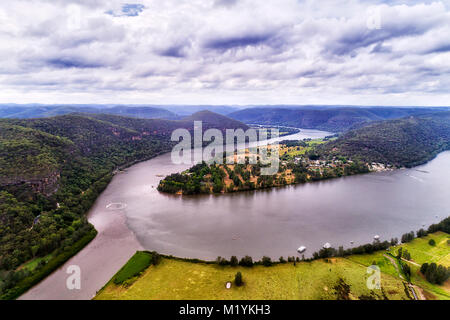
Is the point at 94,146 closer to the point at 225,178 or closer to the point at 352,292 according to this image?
the point at 225,178

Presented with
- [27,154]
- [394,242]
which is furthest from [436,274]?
[27,154]

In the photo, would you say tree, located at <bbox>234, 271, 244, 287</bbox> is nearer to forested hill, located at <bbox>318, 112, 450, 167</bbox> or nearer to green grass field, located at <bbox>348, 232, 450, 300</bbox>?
green grass field, located at <bbox>348, 232, 450, 300</bbox>

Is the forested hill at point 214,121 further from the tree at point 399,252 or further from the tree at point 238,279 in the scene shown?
the tree at point 238,279

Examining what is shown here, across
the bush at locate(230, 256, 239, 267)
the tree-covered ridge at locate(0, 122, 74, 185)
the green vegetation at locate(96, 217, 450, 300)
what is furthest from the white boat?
the tree-covered ridge at locate(0, 122, 74, 185)

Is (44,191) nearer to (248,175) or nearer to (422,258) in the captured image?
(248,175)

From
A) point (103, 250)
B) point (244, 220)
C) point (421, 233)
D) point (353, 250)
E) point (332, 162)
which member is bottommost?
point (103, 250)
